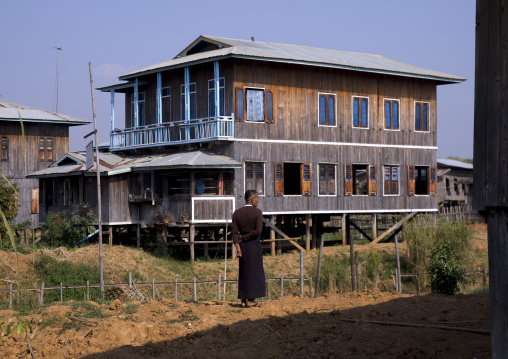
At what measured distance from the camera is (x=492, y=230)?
732 cm

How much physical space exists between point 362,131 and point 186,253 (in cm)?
982

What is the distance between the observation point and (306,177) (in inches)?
1275

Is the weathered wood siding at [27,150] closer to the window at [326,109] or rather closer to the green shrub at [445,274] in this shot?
the window at [326,109]

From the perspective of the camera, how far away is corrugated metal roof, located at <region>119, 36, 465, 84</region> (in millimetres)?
30200

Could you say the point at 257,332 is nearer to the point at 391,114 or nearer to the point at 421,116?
the point at 391,114

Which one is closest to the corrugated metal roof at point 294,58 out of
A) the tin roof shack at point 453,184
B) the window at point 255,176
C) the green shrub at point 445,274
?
the window at point 255,176

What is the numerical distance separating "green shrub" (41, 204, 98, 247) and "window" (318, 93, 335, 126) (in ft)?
35.2

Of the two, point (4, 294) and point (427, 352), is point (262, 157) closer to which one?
point (4, 294)

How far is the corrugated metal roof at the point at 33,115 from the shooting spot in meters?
42.0

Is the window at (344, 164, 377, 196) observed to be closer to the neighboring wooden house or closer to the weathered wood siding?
the neighboring wooden house

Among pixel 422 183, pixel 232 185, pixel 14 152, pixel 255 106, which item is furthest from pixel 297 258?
pixel 14 152

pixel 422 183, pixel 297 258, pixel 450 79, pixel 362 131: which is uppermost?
pixel 450 79

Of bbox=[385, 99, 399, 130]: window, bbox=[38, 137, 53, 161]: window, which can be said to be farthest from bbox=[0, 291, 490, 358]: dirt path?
bbox=[38, 137, 53, 161]: window

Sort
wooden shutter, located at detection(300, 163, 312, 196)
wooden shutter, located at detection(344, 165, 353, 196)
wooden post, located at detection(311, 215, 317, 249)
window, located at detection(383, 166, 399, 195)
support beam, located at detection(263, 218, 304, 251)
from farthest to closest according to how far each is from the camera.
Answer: window, located at detection(383, 166, 399, 195)
wooden post, located at detection(311, 215, 317, 249)
wooden shutter, located at detection(344, 165, 353, 196)
wooden shutter, located at detection(300, 163, 312, 196)
support beam, located at detection(263, 218, 304, 251)
